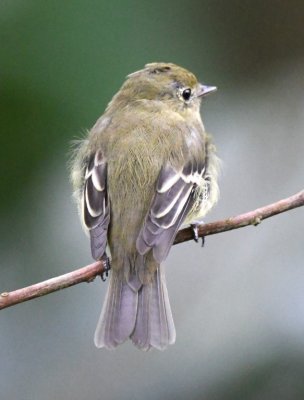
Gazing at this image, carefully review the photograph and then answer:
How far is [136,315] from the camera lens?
4.51m

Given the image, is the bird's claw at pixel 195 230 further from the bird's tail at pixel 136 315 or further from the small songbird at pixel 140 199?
the bird's tail at pixel 136 315

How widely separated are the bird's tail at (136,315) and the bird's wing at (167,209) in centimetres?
17

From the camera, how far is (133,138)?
4840 mm

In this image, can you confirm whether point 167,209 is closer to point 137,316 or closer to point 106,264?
point 106,264

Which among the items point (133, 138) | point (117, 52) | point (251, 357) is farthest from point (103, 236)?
point (117, 52)

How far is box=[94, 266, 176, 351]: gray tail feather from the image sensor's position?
4.39m

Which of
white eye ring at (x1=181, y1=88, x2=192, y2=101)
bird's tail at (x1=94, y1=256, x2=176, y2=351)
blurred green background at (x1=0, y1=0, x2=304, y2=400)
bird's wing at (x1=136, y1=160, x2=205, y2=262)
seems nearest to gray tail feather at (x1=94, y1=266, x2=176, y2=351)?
bird's tail at (x1=94, y1=256, x2=176, y2=351)

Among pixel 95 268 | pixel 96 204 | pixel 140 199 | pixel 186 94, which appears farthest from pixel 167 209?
pixel 186 94

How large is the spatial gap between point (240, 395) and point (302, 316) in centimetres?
46

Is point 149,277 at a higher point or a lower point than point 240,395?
higher

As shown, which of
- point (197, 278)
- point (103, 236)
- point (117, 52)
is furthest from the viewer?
point (117, 52)

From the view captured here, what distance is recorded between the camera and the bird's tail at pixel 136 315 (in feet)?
14.4

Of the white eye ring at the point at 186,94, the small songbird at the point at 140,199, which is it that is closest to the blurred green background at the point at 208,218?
the small songbird at the point at 140,199

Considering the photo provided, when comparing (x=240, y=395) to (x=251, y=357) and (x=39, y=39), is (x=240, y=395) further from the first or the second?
(x=39, y=39)
